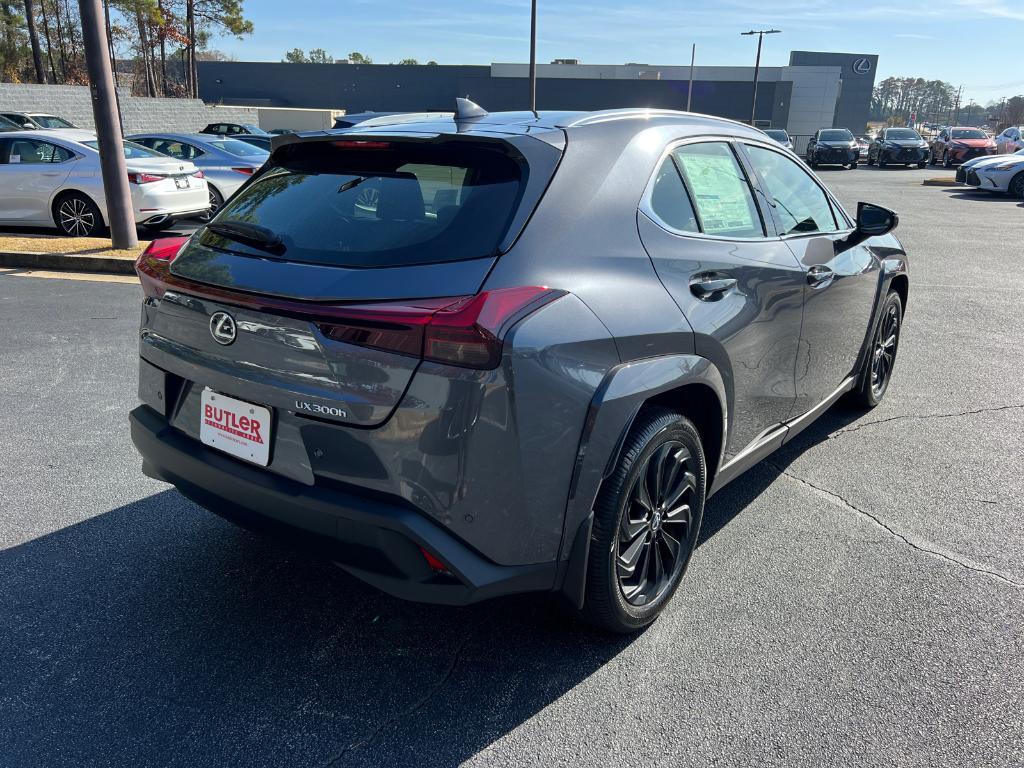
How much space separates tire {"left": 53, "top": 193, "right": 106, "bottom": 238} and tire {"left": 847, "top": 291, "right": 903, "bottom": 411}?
998cm

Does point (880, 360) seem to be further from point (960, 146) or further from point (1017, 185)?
point (960, 146)

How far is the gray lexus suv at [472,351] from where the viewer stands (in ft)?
7.39

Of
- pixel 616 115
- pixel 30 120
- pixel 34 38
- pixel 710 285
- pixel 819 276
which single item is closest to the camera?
pixel 710 285

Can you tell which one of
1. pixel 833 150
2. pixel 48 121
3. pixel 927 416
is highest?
pixel 48 121

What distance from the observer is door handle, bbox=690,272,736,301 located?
2.87 metres

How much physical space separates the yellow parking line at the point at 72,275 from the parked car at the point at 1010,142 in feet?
93.9

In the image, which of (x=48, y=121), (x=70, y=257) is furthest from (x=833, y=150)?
(x=70, y=257)

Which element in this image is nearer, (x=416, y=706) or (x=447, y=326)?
(x=447, y=326)

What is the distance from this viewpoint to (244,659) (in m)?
2.73

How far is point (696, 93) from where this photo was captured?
64875 mm

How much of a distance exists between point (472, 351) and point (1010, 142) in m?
33.5

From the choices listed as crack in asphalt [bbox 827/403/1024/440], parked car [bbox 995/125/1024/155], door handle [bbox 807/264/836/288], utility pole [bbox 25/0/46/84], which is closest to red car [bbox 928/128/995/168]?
parked car [bbox 995/125/1024/155]

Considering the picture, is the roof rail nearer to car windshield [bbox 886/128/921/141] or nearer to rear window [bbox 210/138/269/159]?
rear window [bbox 210/138/269/159]

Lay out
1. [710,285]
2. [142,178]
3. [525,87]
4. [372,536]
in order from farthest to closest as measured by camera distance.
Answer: [525,87] → [142,178] → [710,285] → [372,536]
